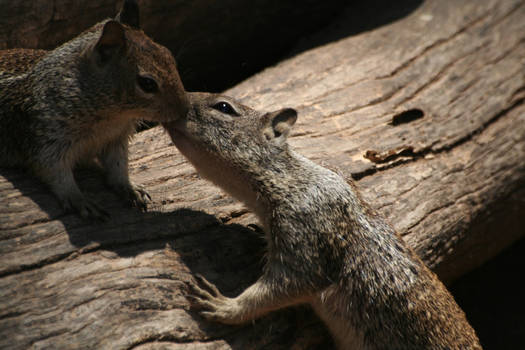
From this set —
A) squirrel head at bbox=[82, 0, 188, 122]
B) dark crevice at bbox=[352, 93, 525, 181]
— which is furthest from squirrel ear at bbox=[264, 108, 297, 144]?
dark crevice at bbox=[352, 93, 525, 181]

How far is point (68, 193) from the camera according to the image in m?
4.12

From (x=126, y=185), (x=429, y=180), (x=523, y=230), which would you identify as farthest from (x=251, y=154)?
(x=523, y=230)

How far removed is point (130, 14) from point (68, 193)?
1.61 m

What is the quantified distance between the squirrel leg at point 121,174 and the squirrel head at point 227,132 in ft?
1.92

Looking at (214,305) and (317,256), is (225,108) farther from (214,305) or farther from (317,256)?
(214,305)

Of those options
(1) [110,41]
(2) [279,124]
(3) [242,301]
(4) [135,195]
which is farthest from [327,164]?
(1) [110,41]

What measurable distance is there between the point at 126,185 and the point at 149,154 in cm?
86

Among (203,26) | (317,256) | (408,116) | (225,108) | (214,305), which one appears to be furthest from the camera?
(203,26)

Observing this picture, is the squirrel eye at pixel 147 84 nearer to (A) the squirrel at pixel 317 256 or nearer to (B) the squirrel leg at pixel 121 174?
(A) the squirrel at pixel 317 256

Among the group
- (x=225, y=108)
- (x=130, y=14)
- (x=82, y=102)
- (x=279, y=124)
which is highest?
(x=130, y=14)

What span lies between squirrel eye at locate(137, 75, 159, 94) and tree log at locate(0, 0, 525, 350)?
39.5 inches

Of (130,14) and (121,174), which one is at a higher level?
(130,14)

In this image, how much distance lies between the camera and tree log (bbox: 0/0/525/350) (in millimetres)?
3559

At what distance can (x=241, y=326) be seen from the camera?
13.0 ft
